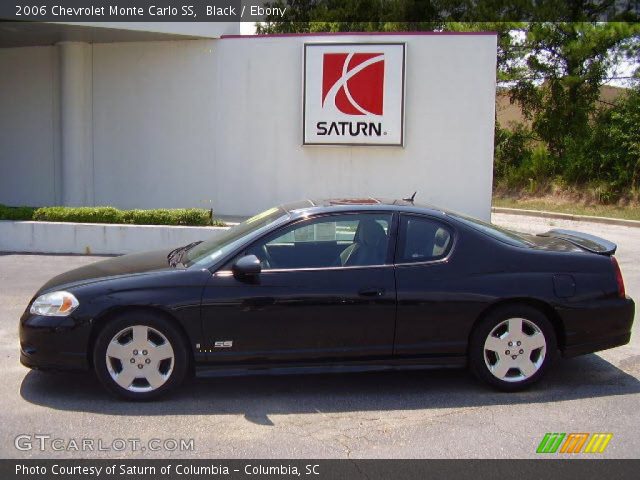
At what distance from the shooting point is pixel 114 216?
11617 millimetres

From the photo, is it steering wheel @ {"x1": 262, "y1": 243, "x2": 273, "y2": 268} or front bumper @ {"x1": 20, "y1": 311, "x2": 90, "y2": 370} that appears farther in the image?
steering wheel @ {"x1": 262, "y1": 243, "x2": 273, "y2": 268}

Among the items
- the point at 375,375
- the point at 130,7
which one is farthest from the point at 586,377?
the point at 130,7

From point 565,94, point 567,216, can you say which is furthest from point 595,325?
point 565,94

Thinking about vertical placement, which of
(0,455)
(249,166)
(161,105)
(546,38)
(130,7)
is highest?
(546,38)

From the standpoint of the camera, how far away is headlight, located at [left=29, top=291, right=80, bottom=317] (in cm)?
507

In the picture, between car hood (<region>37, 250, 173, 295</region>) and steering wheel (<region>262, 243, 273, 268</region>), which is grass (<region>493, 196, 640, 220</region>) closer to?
steering wheel (<region>262, 243, 273, 268</region>)

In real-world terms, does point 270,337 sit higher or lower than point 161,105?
lower

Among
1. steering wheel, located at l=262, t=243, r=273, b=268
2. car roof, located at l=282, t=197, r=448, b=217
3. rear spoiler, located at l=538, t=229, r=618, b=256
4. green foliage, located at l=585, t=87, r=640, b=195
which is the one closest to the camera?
steering wheel, located at l=262, t=243, r=273, b=268

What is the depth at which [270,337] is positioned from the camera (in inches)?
202

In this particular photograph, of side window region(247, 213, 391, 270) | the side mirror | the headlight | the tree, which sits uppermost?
the tree

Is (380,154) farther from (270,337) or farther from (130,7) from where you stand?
(270,337)

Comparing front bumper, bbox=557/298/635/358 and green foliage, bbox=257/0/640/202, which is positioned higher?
green foliage, bbox=257/0/640/202

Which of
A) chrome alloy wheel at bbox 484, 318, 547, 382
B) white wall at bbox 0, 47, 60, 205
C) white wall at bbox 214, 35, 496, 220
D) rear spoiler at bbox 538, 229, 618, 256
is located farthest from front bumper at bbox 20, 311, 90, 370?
white wall at bbox 0, 47, 60, 205
